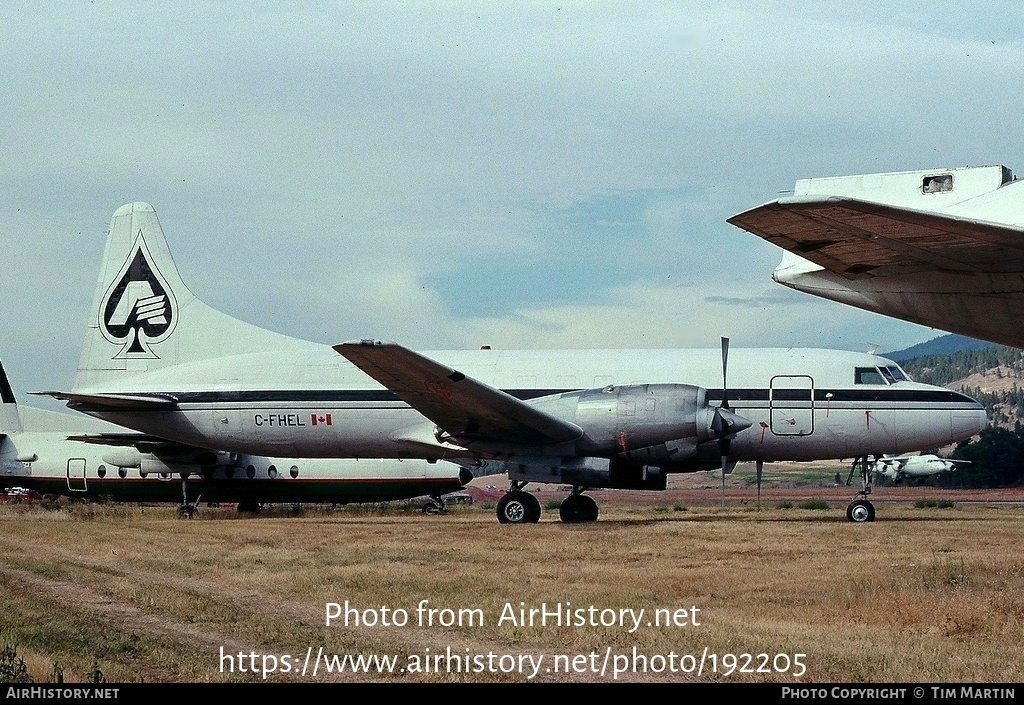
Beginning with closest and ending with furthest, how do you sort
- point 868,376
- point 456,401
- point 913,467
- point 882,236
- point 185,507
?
point 882,236 → point 456,401 → point 868,376 → point 185,507 → point 913,467

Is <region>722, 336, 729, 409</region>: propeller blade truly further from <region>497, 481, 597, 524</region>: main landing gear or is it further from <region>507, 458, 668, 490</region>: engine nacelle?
<region>497, 481, 597, 524</region>: main landing gear

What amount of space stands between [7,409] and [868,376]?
3298cm

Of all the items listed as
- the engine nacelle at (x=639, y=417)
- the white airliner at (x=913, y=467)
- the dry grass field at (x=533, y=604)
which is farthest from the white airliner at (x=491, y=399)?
the white airliner at (x=913, y=467)

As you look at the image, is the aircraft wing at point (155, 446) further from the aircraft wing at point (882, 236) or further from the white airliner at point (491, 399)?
the aircraft wing at point (882, 236)

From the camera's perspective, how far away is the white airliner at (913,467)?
2515 inches

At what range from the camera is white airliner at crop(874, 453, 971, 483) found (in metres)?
63.9

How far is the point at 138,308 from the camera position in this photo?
96.4ft

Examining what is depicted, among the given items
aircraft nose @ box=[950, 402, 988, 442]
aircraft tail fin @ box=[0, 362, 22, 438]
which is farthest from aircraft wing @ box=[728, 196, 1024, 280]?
aircraft tail fin @ box=[0, 362, 22, 438]

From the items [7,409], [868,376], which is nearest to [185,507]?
Answer: [7,409]

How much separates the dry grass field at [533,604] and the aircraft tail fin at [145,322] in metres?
7.75

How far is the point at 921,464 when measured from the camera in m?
64.4

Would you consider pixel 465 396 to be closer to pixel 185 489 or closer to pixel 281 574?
pixel 281 574

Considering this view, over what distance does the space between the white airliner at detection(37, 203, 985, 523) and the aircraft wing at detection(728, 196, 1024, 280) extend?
11.9m

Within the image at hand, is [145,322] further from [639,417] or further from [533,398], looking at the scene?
[639,417]
